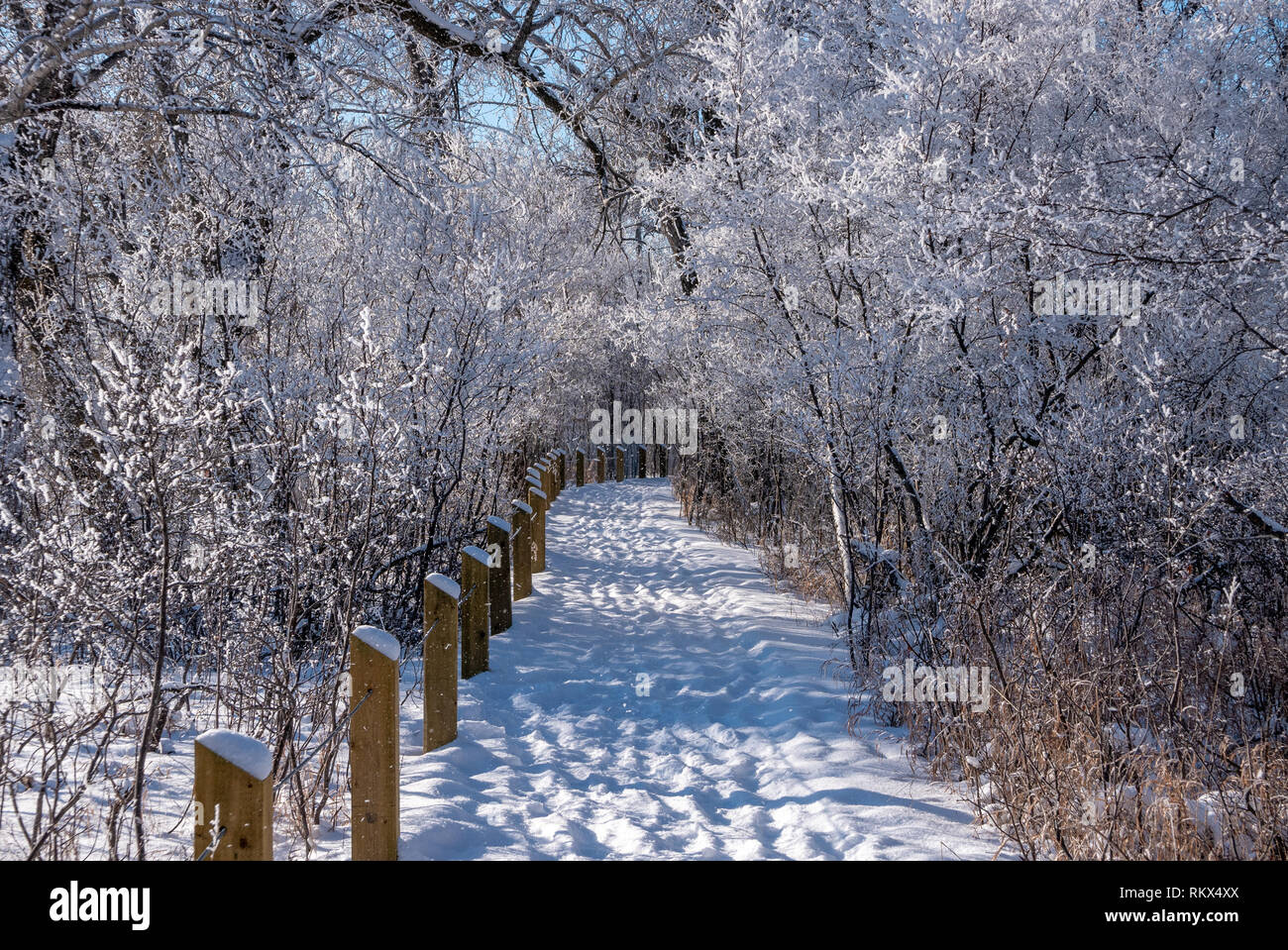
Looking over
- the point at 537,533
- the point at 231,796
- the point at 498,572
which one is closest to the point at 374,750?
the point at 231,796

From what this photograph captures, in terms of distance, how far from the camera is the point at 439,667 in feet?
13.0

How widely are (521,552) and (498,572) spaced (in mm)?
1321

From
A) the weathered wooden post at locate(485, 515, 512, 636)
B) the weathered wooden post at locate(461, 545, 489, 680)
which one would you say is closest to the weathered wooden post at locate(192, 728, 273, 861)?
the weathered wooden post at locate(461, 545, 489, 680)

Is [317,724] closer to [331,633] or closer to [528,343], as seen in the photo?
[331,633]

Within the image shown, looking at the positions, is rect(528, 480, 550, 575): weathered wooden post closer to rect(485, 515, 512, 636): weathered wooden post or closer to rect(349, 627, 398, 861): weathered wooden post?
rect(485, 515, 512, 636): weathered wooden post

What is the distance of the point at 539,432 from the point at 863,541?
10.8m

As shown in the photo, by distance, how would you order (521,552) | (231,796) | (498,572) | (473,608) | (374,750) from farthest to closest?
(521,552), (498,572), (473,608), (374,750), (231,796)

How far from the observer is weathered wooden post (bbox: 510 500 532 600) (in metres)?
7.21

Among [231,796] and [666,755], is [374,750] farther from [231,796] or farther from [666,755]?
[666,755]

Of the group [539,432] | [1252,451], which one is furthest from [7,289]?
[539,432]

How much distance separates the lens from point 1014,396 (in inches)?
203

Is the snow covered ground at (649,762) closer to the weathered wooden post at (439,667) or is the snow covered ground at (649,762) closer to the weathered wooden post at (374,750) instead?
the weathered wooden post at (439,667)

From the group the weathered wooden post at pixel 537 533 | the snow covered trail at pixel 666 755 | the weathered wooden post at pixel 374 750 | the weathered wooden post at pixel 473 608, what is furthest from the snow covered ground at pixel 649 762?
the weathered wooden post at pixel 537 533

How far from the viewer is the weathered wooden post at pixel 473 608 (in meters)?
5.09
